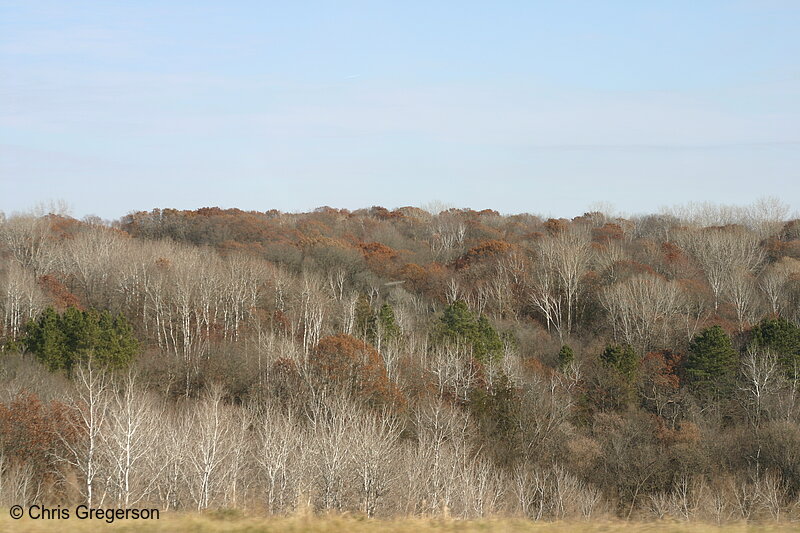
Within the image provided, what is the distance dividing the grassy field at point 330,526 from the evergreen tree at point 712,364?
36211 millimetres

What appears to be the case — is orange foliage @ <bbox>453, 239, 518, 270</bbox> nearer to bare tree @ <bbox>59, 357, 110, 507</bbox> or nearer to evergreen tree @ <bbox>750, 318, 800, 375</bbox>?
evergreen tree @ <bbox>750, 318, 800, 375</bbox>

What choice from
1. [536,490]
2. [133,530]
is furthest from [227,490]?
[536,490]

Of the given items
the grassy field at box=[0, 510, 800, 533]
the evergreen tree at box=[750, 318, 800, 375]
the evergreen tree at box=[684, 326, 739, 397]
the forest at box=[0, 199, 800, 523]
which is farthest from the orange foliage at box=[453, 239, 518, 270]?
the grassy field at box=[0, 510, 800, 533]

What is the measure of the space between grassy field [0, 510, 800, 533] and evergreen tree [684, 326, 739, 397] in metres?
36.2

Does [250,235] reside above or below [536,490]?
above

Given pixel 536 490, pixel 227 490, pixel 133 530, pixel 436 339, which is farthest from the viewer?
pixel 436 339

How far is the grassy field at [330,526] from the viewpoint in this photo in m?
16.9

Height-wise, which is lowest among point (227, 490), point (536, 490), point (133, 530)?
point (536, 490)

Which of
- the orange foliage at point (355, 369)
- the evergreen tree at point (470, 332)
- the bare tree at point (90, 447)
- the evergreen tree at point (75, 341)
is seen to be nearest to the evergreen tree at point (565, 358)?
the evergreen tree at point (470, 332)

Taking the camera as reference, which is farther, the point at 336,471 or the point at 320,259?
the point at 320,259

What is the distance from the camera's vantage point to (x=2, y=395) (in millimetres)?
41188

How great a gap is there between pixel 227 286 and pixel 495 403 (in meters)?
25.9

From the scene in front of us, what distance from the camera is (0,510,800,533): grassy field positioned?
1691 centimetres

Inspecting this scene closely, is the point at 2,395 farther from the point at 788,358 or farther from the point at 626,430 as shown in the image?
the point at 788,358
